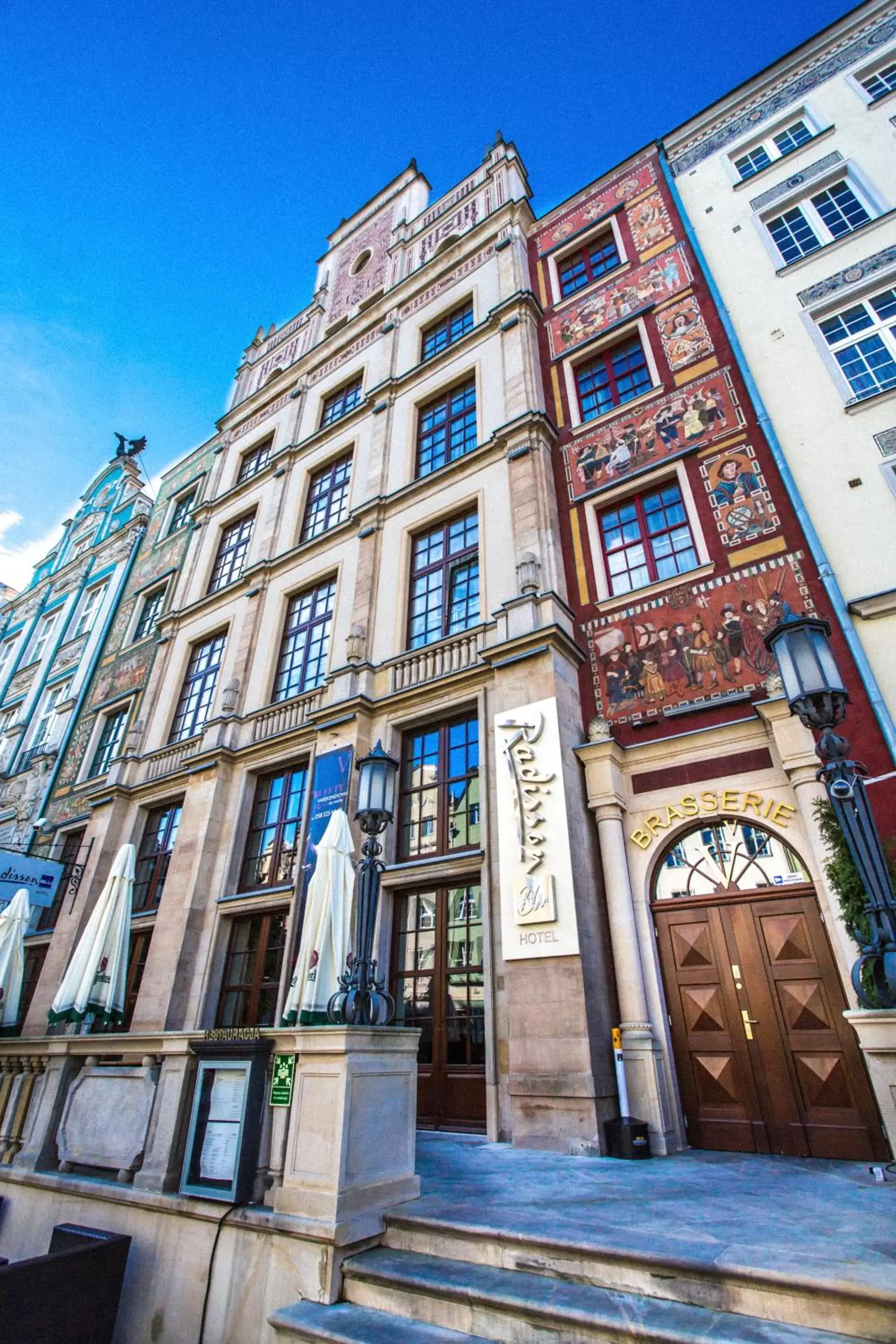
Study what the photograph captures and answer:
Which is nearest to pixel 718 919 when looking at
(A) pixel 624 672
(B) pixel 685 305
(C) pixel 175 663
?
(A) pixel 624 672

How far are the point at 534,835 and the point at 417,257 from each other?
63.8ft

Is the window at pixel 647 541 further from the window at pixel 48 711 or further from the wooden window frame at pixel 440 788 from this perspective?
the window at pixel 48 711

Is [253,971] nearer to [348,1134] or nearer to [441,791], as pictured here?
[441,791]

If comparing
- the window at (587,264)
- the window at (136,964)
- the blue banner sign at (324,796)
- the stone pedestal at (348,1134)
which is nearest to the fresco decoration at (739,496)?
the window at (587,264)

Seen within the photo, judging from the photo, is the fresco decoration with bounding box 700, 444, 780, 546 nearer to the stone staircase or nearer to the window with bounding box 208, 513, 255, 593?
the stone staircase

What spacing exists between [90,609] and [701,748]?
23913mm

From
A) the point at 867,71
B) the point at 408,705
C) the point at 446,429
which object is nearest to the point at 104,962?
the point at 408,705

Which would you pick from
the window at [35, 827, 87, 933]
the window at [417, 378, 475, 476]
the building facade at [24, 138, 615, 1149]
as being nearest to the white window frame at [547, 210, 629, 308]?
the building facade at [24, 138, 615, 1149]

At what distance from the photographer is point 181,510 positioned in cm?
2477

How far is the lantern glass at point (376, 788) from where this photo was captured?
23.7 feet

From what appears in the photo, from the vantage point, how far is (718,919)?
8.36 metres

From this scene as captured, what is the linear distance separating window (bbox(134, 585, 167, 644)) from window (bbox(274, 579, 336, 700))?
7373 mm

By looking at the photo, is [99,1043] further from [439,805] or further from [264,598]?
[264,598]

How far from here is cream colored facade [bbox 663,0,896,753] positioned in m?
9.21
